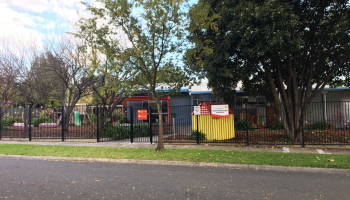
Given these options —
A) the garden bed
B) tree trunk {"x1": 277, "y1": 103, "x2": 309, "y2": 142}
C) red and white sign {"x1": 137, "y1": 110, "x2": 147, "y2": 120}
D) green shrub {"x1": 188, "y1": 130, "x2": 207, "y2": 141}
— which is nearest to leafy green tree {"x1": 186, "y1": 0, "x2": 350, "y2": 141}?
tree trunk {"x1": 277, "y1": 103, "x2": 309, "y2": 142}

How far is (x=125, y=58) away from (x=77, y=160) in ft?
13.6

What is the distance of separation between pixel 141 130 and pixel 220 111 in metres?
4.89

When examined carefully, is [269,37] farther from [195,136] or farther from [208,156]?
[195,136]

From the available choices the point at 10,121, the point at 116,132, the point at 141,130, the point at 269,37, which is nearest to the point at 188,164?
the point at 269,37

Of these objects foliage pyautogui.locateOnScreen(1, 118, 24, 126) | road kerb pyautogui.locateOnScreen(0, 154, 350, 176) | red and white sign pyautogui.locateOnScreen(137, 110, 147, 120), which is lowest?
road kerb pyautogui.locateOnScreen(0, 154, 350, 176)

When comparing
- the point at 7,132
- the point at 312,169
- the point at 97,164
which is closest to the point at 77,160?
the point at 97,164

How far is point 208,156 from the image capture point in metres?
8.22

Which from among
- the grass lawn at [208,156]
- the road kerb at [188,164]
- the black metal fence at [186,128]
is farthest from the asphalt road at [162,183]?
the black metal fence at [186,128]

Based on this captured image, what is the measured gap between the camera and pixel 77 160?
27.7ft

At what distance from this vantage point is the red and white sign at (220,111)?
36.0 feet

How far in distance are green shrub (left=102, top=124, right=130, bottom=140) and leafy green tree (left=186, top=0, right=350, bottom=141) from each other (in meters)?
5.68

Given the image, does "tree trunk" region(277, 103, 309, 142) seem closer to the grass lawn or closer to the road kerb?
the grass lawn

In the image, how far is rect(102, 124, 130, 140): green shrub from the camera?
1292 centimetres

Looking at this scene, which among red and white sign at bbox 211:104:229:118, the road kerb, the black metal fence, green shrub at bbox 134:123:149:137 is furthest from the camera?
green shrub at bbox 134:123:149:137
